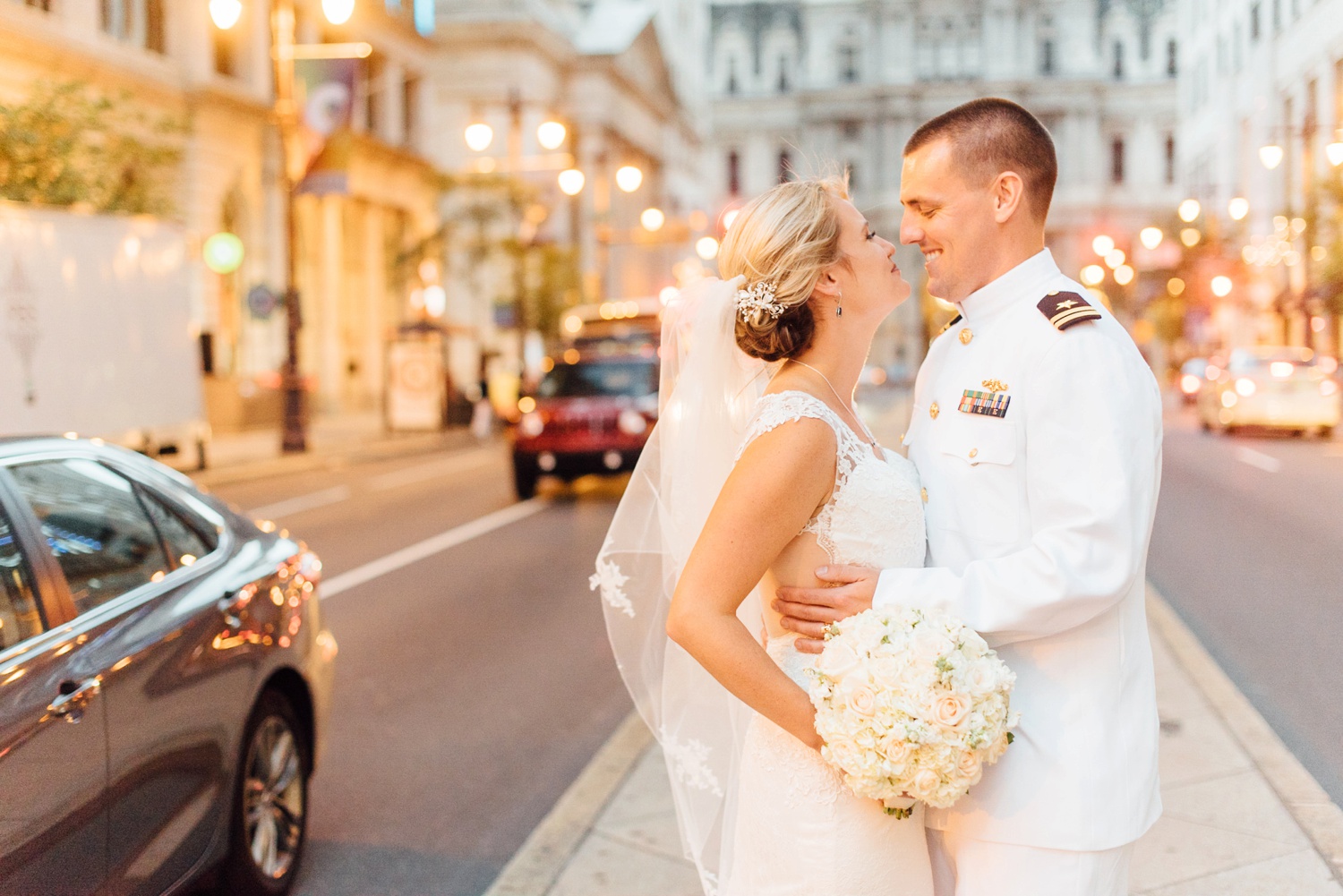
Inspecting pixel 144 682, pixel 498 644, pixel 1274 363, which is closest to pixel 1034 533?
pixel 144 682

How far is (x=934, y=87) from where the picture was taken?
99.7 m

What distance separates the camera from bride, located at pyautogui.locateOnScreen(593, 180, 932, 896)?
7.64 ft

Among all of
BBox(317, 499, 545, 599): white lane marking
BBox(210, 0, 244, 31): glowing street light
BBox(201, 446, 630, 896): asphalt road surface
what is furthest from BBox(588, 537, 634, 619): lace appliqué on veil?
BBox(210, 0, 244, 31): glowing street light

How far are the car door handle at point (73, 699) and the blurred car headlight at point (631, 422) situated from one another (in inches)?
547

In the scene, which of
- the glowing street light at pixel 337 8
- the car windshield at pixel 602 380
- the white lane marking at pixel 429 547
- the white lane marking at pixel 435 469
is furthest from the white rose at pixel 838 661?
the glowing street light at pixel 337 8

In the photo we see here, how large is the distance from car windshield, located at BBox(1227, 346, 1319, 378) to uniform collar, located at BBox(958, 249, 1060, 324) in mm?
25954

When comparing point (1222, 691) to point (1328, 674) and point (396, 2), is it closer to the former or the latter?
point (1328, 674)

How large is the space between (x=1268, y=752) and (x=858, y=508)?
3904 mm

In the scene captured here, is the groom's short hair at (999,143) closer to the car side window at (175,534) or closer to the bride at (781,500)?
the bride at (781,500)

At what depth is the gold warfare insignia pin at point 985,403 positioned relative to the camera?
2.37m

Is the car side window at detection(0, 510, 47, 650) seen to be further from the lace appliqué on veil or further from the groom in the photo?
the groom

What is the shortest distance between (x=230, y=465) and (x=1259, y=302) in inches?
1601

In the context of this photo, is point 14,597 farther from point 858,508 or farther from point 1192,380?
point 1192,380

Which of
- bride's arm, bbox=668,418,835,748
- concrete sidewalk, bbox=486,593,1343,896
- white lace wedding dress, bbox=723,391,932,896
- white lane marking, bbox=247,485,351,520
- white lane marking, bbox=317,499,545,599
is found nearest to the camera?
bride's arm, bbox=668,418,835,748
